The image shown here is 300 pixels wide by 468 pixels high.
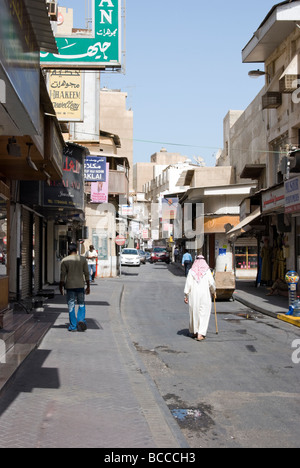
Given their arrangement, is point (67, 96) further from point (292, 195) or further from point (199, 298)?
point (292, 195)

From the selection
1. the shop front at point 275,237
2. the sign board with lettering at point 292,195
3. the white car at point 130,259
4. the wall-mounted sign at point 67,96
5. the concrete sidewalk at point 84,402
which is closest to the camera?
the concrete sidewalk at point 84,402

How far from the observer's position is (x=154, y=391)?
Answer: 6.79m

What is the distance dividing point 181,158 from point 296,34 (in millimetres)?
98435

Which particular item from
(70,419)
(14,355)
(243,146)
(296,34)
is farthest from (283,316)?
(243,146)

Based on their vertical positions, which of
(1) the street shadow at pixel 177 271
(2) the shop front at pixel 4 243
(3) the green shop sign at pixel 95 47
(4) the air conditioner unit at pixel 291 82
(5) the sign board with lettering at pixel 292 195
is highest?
(4) the air conditioner unit at pixel 291 82

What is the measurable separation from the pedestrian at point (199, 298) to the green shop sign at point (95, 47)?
451 cm

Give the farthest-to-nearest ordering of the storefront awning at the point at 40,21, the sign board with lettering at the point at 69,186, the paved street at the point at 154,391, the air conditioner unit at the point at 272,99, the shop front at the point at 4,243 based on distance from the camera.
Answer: the air conditioner unit at the point at 272,99 → the sign board with lettering at the point at 69,186 → the shop front at the point at 4,243 → the storefront awning at the point at 40,21 → the paved street at the point at 154,391

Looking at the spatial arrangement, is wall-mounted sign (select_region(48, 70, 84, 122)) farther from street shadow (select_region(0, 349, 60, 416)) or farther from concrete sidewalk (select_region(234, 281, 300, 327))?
street shadow (select_region(0, 349, 60, 416))

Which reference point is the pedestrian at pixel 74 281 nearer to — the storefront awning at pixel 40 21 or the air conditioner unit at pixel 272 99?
the storefront awning at pixel 40 21

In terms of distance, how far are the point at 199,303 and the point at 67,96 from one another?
7229 mm

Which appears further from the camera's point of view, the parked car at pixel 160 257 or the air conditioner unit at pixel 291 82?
the parked car at pixel 160 257

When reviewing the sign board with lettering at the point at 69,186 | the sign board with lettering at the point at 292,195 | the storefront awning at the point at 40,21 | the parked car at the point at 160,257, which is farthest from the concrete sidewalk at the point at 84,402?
the parked car at the point at 160,257

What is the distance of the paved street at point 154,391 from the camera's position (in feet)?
16.9

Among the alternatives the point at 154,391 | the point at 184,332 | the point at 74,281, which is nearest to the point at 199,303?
the point at 184,332
